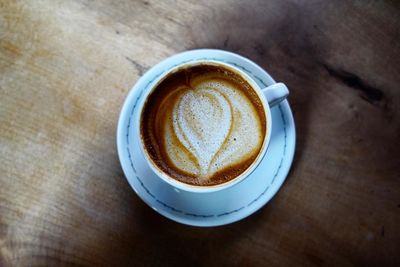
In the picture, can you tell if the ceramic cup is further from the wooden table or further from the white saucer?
the wooden table

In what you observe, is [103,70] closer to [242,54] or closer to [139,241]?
[242,54]

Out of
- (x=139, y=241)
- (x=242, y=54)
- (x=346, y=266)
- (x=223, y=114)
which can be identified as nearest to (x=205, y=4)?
(x=242, y=54)

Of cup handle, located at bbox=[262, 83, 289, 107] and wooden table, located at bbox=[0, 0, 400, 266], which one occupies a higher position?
cup handle, located at bbox=[262, 83, 289, 107]

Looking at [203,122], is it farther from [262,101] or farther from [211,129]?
[262,101]

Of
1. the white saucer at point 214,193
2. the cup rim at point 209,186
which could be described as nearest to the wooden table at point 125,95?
the white saucer at point 214,193

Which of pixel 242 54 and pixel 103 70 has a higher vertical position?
pixel 242 54

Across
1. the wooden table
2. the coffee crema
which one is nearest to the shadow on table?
the wooden table

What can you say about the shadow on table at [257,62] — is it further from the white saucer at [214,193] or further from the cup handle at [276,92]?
the cup handle at [276,92]
